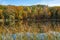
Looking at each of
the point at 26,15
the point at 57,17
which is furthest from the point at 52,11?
the point at 26,15

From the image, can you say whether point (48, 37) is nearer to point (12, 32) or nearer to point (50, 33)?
point (50, 33)

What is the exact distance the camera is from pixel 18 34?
20.4ft

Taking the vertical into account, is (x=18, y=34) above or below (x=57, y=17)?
above

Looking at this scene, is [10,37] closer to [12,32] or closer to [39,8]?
[12,32]

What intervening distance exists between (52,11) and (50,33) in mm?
18588

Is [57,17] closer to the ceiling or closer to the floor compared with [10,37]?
closer to the floor

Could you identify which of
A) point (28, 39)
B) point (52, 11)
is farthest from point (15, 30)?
point (52, 11)

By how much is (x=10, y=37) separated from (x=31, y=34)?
0.58m

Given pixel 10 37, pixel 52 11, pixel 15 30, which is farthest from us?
pixel 52 11

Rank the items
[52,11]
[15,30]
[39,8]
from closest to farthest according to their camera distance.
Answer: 1. [15,30]
2. [39,8]
3. [52,11]

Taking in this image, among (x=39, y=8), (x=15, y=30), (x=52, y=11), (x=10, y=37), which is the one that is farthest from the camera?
(x=52, y=11)

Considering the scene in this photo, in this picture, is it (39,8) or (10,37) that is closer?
(10,37)

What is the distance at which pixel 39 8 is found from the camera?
22.4m

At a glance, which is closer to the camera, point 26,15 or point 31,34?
point 31,34
